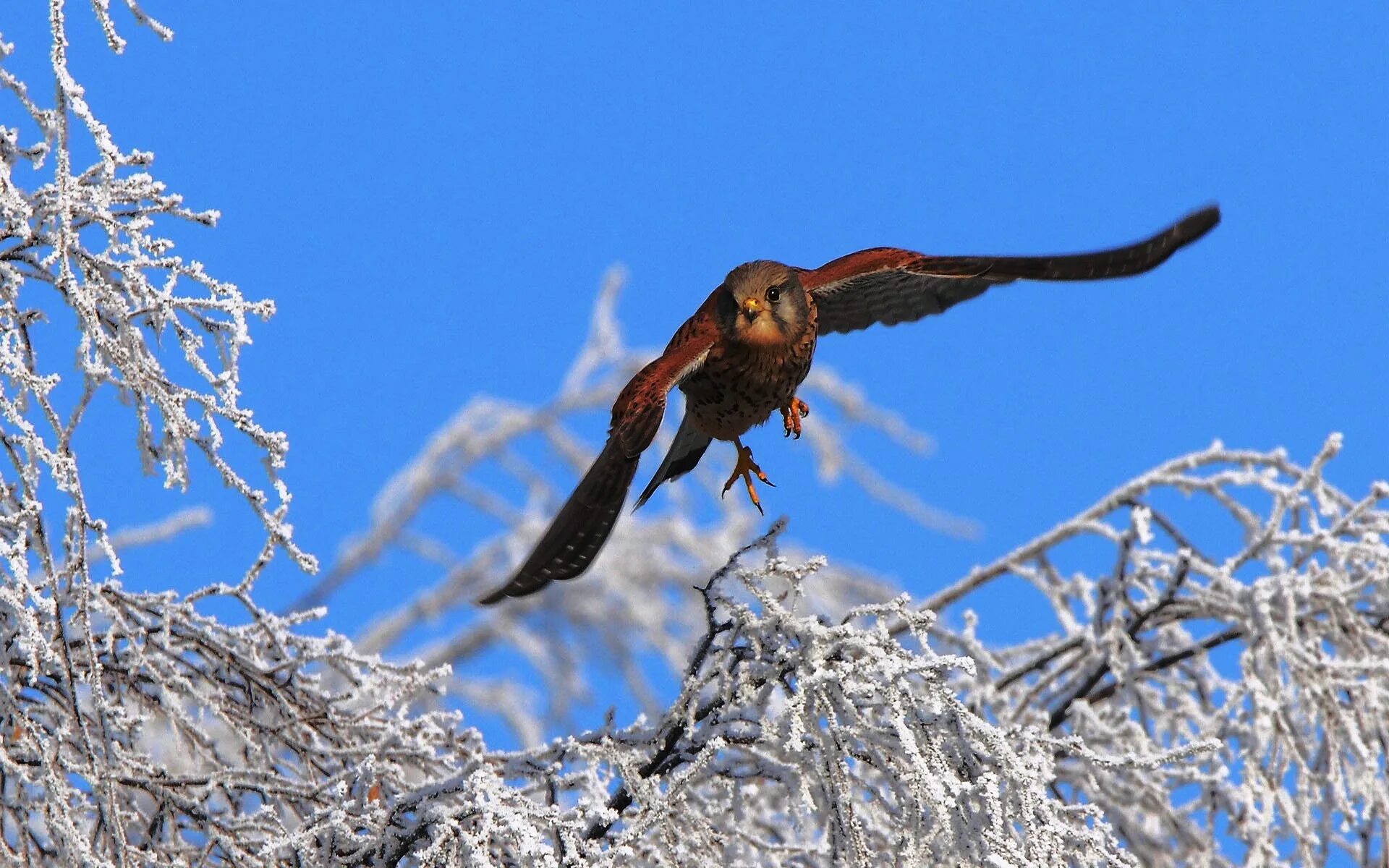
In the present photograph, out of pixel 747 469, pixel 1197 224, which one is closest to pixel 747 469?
pixel 747 469

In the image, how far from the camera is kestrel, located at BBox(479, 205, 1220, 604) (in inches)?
128

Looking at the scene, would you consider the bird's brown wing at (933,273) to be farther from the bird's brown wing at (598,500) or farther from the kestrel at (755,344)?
the bird's brown wing at (598,500)

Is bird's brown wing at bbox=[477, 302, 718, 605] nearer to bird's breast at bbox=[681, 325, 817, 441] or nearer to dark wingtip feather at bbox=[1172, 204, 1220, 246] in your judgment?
bird's breast at bbox=[681, 325, 817, 441]

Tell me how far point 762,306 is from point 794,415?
0.50m

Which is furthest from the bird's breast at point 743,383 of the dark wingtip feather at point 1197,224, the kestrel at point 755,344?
the dark wingtip feather at point 1197,224

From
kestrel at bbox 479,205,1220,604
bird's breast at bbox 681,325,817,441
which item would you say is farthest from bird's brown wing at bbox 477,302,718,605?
bird's breast at bbox 681,325,817,441

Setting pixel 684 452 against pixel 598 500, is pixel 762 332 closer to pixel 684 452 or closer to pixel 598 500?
pixel 684 452

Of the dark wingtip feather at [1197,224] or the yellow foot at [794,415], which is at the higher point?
the yellow foot at [794,415]

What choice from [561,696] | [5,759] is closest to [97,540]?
[5,759]

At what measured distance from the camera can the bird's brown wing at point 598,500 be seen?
313cm

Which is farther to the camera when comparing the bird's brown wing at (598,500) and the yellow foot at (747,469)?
the yellow foot at (747,469)

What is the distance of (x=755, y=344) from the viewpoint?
4.04m

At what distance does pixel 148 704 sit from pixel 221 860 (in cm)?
50

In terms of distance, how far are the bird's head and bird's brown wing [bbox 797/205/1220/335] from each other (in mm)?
359
